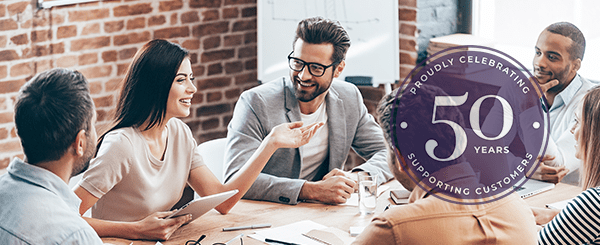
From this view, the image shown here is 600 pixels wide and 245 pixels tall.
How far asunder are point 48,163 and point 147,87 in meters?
0.59

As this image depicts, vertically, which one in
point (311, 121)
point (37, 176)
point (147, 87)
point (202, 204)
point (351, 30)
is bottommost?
point (202, 204)

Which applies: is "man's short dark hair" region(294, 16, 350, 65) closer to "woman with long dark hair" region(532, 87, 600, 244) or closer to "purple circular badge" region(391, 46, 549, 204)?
"purple circular badge" region(391, 46, 549, 204)

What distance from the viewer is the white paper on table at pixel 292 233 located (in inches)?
62.6

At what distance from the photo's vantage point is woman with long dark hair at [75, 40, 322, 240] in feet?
5.44

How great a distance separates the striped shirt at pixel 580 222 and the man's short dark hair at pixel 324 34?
110cm

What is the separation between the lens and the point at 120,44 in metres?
3.18

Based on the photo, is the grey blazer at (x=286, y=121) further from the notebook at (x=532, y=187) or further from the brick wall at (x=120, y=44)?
the brick wall at (x=120, y=44)

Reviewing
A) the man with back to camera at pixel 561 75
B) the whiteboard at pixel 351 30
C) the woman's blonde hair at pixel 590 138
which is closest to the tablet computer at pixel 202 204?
the woman's blonde hair at pixel 590 138

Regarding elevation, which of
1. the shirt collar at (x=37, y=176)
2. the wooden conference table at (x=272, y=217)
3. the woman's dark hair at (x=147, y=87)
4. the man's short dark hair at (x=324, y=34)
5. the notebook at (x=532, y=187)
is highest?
the man's short dark hair at (x=324, y=34)

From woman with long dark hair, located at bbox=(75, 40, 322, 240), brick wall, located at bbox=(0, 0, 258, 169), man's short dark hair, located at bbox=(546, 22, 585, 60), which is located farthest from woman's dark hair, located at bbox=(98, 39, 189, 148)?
man's short dark hair, located at bbox=(546, 22, 585, 60)

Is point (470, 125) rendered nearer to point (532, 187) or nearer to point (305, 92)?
point (532, 187)

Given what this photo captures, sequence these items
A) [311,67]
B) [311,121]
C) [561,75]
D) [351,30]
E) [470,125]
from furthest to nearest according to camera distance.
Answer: [351,30] < [470,125] < [561,75] < [311,121] < [311,67]

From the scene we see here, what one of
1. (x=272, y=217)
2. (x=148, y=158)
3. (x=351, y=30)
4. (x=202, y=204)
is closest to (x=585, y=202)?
(x=272, y=217)

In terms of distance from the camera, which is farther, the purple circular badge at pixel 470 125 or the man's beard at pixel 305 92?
the man's beard at pixel 305 92
